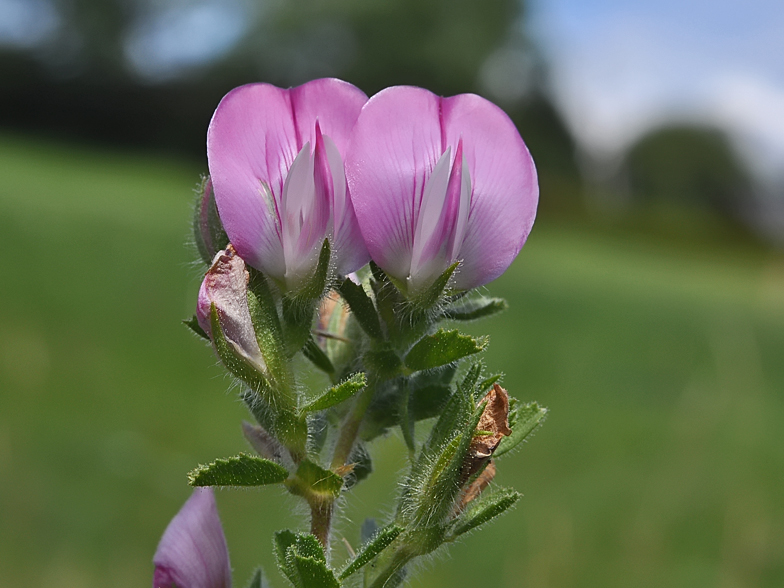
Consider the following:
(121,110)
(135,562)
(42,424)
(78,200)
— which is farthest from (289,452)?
(121,110)

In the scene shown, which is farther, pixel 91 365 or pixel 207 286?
pixel 91 365

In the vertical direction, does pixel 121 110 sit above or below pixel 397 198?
above

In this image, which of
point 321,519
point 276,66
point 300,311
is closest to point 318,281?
point 300,311

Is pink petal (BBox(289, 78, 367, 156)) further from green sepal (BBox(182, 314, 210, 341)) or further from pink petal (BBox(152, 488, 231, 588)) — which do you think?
pink petal (BBox(152, 488, 231, 588))

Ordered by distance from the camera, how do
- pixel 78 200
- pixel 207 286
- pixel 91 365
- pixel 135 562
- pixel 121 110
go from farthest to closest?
pixel 121 110 < pixel 78 200 < pixel 91 365 < pixel 135 562 < pixel 207 286

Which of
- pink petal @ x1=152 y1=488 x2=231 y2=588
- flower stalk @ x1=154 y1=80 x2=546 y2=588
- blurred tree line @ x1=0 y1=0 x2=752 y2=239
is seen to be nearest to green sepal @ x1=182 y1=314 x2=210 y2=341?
flower stalk @ x1=154 y1=80 x2=546 y2=588

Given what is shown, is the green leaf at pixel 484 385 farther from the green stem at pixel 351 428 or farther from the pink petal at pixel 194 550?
the pink petal at pixel 194 550

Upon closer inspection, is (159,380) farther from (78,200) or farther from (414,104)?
(78,200)
